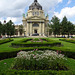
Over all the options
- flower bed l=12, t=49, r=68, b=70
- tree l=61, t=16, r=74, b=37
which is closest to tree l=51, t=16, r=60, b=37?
tree l=61, t=16, r=74, b=37

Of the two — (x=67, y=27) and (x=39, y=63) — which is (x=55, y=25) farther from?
(x=39, y=63)

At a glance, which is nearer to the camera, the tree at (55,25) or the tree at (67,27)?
the tree at (67,27)

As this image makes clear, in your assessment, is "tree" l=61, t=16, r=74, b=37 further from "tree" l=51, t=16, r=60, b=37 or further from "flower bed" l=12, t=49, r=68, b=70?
"flower bed" l=12, t=49, r=68, b=70

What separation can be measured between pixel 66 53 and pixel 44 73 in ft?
19.0

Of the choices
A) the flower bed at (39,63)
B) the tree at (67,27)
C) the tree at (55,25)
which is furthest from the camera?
the tree at (55,25)

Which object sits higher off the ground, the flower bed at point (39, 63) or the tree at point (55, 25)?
the tree at point (55, 25)

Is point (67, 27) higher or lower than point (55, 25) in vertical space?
lower

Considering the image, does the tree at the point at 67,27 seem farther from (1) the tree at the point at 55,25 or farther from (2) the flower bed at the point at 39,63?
(2) the flower bed at the point at 39,63

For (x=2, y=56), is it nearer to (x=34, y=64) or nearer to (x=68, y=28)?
(x=34, y=64)

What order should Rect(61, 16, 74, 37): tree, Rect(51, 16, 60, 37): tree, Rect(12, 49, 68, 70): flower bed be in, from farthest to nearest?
Rect(51, 16, 60, 37): tree
Rect(61, 16, 74, 37): tree
Rect(12, 49, 68, 70): flower bed

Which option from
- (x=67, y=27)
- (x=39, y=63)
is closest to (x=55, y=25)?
(x=67, y=27)

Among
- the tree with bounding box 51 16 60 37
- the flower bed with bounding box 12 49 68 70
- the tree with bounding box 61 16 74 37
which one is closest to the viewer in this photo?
the flower bed with bounding box 12 49 68 70

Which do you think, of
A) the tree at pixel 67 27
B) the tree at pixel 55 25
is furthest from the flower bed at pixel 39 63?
the tree at pixel 55 25

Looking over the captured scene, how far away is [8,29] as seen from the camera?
51.0 m
